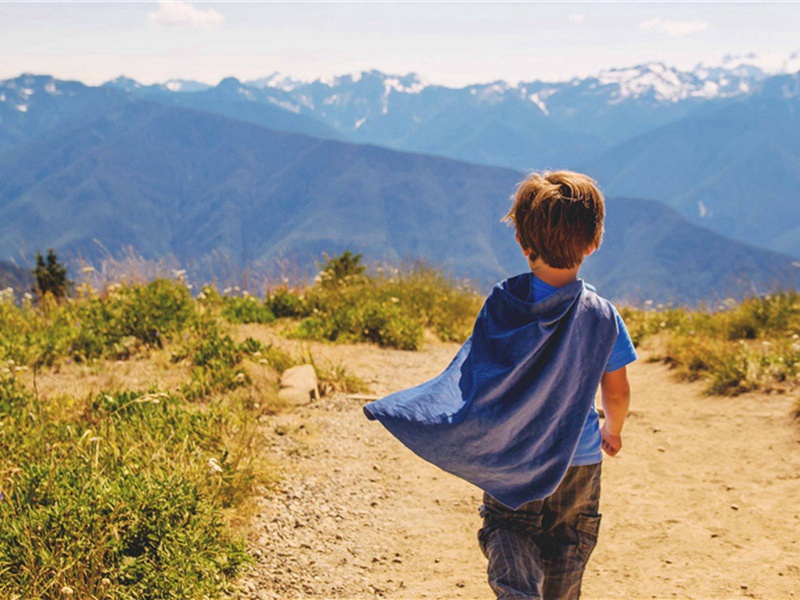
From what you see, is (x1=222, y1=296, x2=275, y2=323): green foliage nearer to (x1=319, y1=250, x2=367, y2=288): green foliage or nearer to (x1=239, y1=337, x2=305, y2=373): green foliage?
(x1=319, y1=250, x2=367, y2=288): green foliage

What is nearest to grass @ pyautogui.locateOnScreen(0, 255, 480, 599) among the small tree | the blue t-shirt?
the blue t-shirt

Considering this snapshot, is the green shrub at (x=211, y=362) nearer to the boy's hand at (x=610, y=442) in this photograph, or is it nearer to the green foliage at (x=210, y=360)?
the green foliage at (x=210, y=360)

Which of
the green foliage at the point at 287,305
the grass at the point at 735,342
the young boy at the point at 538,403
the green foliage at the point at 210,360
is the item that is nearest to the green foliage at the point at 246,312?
the green foliage at the point at 287,305

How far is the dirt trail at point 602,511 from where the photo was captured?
3701 mm

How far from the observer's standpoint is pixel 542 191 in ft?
7.57

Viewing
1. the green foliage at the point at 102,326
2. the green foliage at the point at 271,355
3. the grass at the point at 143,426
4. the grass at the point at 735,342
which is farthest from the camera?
the green foliage at the point at 102,326

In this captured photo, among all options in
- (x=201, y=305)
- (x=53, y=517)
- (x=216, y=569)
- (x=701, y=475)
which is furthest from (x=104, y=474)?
(x=201, y=305)

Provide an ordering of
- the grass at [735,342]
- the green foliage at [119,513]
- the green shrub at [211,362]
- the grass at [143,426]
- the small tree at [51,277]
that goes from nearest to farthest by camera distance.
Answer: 1. the green foliage at [119,513]
2. the grass at [143,426]
3. the green shrub at [211,362]
4. the grass at [735,342]
5. the small tree at [51,277]

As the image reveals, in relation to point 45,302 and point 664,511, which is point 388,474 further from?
point 45,302

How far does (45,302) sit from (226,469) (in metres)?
6.69

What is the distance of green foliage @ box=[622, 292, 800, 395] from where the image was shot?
7.24m

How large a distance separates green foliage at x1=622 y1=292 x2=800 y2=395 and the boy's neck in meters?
5.64

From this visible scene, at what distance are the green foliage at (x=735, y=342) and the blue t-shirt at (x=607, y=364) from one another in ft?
17.7

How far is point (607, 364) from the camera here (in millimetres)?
2467
